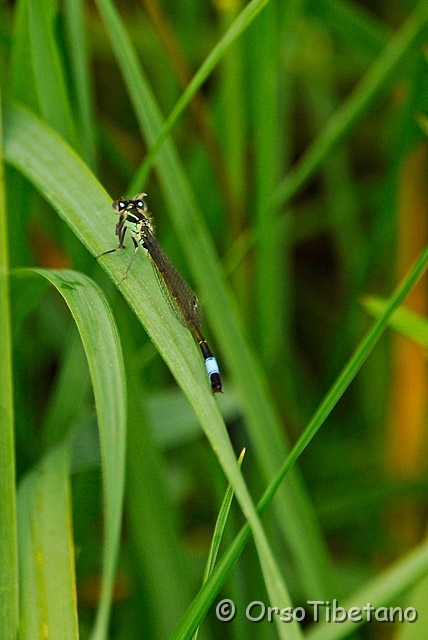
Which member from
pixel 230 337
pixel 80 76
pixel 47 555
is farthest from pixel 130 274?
pixel 80 76

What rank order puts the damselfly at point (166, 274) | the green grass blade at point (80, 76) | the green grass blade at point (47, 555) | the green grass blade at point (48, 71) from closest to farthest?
the green grass blade at point (47, 555) < the damselfly at point (166, 274) < the green grass blade at point (48, 71) < the green grass blade at point (80, 76)

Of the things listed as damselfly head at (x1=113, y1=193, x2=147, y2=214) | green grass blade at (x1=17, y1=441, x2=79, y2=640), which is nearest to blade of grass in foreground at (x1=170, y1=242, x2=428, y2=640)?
green grass blade at (x1=17, y1=441, x2=79, y2=640)

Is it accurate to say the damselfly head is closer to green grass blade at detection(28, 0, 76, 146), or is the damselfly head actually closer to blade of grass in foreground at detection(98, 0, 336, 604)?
blade of grass in foreground at detection(98, 0, 336, 604)

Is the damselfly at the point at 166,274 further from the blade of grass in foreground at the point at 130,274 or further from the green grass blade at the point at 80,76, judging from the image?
the green grass blade at the point at 80,76

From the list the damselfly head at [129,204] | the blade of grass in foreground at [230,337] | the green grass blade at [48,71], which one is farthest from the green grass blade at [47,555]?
the green grass blade at [48,71]

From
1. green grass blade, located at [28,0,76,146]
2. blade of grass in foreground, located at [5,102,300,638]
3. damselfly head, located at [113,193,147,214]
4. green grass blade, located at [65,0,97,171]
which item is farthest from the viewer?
green grass blade, located at [65,0,97,171]

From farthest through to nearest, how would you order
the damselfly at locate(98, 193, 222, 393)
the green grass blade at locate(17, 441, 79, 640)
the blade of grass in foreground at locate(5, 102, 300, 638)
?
the damselfly at locate(98, 193, 222, 393)
the green grass blade at locate(17, 441, 79, 640)
the blade of grass in foreground at locate(5, 102, 300, 638)

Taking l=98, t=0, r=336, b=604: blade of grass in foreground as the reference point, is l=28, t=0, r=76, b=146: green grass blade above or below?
above
